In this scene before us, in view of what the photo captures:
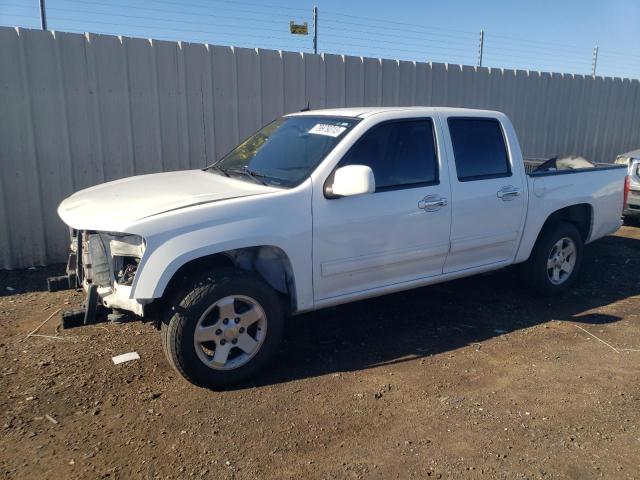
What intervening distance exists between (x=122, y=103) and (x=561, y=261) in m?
5.26

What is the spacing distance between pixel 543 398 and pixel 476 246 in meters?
1.55

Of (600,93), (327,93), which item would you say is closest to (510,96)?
(600,93)

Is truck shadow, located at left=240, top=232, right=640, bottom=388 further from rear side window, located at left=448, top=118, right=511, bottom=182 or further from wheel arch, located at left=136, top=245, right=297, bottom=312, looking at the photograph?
rear side window, located at left=448, top=118, right=511, bottom=182

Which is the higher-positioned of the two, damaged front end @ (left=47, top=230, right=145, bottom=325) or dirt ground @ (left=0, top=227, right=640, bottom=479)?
damaged front end @ (left=47, top=230, right=145, bottom=325)

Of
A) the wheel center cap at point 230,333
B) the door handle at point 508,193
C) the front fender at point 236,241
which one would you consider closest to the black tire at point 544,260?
the door handle at point 508,193

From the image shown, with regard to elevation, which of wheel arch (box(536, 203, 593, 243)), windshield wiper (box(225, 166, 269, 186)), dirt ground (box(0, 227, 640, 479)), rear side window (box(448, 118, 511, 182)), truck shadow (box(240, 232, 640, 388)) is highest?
rear side window (box(448, 118, 511, 182))

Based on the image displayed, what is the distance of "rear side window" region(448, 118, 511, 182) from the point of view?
4.84 metres

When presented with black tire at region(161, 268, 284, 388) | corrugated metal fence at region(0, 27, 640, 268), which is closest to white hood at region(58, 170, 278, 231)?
black tire at region(161, 268, 284, 388)

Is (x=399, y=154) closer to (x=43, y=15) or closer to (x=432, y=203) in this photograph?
(x=432, y=203)

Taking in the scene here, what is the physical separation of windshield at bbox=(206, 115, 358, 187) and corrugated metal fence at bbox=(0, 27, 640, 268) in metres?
2.24

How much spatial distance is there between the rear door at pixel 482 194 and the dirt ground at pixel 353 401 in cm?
67

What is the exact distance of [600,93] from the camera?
12086mm

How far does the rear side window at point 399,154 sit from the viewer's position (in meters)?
4.31

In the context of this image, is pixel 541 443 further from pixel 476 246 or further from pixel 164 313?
pixel 164 313
